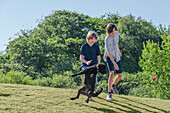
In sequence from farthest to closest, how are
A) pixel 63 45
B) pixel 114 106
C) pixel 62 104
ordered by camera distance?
pixel 63 45, pixel 114 106, pixel 62 104

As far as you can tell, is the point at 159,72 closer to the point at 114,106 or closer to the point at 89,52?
the point at 114,106

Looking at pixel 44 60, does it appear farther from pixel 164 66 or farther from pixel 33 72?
pixel 164 66

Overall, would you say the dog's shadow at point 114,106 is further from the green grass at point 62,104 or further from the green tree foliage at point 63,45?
the green tree foliage at point 63,45

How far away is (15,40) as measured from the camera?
32.2m

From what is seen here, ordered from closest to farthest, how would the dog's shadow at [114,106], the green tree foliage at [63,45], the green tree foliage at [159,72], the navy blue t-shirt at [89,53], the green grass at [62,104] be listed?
the green grass at [62,104], the dog's shadow at [114,106], the navy blue t-shirt at [89,53], the green tree foliage at [159,72], the green tree foliage at [63,45]

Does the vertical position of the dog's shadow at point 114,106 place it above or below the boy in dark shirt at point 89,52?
below

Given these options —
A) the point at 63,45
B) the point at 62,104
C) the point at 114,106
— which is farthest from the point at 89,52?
the point at 63,45

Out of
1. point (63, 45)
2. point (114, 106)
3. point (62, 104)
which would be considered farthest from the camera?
point (63, 45)

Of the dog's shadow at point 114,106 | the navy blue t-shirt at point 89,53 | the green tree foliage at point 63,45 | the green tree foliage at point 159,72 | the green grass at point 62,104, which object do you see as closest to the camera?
the green grass at point 62,104

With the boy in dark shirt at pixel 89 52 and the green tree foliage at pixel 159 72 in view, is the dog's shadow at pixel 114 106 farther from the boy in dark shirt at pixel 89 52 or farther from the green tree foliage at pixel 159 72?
the green tree foliage at pixel 159 72

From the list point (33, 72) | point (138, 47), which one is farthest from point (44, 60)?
point (138, 47)

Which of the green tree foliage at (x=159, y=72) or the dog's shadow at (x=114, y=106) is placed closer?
the dog's shadow at (x=114, y=106)

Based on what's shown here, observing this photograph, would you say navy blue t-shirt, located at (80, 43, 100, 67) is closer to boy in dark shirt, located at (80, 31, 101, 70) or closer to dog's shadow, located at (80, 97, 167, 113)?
boy in dark shirt, located at (80, 31, 101, 70)

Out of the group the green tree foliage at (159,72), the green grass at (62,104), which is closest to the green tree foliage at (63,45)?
the green tree foliage at (159,72)
